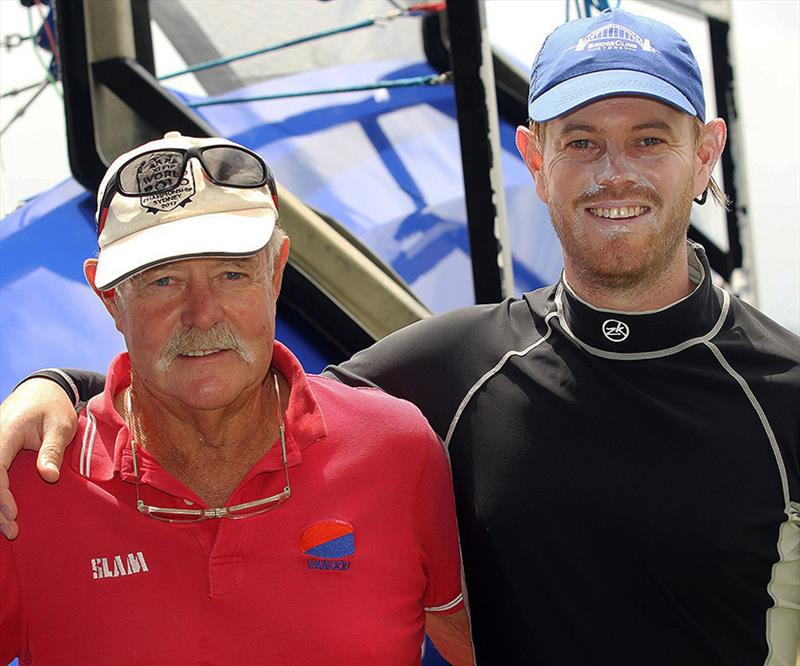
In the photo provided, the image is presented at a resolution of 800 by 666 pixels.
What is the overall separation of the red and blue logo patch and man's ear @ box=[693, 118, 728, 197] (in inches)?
33.0

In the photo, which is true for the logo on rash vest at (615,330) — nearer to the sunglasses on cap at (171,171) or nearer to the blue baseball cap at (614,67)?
the blue baseball cap at (614,67)

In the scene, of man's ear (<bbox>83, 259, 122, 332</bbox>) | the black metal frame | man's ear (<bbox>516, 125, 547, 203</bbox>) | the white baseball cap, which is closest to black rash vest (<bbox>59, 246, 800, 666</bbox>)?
man's ear (<bbox>516, 125, 547, 203</bbox>)

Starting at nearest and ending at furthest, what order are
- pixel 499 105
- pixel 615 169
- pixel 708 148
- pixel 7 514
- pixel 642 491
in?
pixel 7 514 < pixel 642 491 < pixel 615 169 < pixel 708 148 < pixel 499 105

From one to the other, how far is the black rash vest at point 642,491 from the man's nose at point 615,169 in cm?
Result: 21

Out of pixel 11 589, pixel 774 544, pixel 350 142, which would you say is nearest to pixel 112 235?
pixel 11 589

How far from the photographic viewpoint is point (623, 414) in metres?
1.66

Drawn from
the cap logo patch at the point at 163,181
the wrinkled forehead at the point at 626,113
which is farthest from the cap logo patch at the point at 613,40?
the cap logo patch at the point at 163,181

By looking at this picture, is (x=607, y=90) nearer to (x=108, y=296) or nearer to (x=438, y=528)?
(x=438, y=528)

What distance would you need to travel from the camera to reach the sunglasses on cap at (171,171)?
1668mm

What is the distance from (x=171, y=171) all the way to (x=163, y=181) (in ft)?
0.07

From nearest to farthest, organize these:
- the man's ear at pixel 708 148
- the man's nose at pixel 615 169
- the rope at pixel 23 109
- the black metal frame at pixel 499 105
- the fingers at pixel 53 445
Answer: the fingers at pixel 53 445 < the man's nose at pixel 615 169 < the man's ear at pixel 708 148 < the black metal frame at pixel 499 105 < the rope at pixel 23 109

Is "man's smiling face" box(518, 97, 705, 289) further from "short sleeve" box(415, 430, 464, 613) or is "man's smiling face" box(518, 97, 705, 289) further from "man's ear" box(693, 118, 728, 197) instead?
"short sleeve" box(415, 430, 464, 613)

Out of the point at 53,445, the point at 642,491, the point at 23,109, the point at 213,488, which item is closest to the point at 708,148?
the point at 642,491

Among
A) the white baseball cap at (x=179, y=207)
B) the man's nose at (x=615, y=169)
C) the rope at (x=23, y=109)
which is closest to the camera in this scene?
the white baseball cap at (x=179, y=207)
